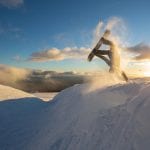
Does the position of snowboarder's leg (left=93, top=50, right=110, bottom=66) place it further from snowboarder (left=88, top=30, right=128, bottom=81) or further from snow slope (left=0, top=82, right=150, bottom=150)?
snow slope (left=0, top=82, right=150, bottom=150)

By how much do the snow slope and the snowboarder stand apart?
4.27 metres

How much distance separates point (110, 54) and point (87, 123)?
853 centimetres

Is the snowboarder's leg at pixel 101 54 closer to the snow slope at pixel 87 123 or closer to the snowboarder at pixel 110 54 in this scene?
the snowboarder at pixel 110 54

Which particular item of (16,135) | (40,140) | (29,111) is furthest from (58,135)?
(29,111)

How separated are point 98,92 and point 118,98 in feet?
5.18

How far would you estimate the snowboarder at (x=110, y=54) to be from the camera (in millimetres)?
15547

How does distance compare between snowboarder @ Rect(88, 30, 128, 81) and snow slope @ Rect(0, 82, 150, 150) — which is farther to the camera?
snowboarder @ Rect(88, 30, 128, 81)

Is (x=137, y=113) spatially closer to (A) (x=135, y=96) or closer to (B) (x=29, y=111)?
(A) (x=135, y=96)

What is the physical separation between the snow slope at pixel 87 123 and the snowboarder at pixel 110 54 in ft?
14.0

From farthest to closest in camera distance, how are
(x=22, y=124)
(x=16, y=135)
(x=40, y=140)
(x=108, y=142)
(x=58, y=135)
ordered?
(x=22, y=124)
(x=16, y=135)
(x=40, y=140)
(x=58, y=135)
(x=108, y=142)

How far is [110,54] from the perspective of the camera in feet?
51.4

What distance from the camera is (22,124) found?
1077 centimetres

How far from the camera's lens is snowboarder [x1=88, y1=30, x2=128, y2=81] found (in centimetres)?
1555

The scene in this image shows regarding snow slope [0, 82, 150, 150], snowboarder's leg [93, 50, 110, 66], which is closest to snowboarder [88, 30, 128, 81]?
snowboarder's leg [93, 50, 110, 66]
